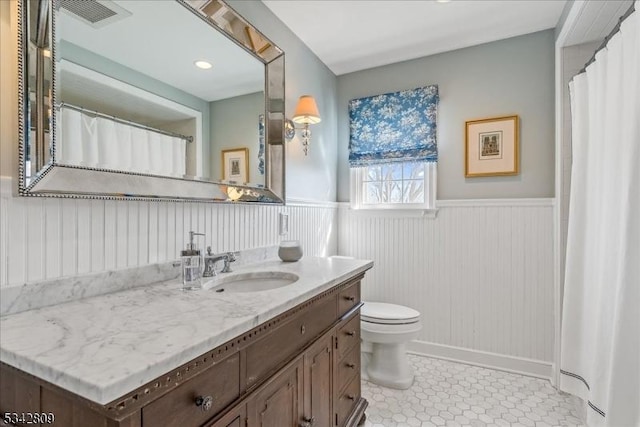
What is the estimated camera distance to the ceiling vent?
1.04m

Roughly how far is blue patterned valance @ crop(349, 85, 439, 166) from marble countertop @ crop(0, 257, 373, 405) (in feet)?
6.00

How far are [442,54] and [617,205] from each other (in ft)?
5.67

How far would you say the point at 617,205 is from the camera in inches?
57.1

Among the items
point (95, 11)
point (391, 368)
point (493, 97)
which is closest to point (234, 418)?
point (95, 11)

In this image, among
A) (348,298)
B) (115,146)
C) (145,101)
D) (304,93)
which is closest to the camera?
(115,146)

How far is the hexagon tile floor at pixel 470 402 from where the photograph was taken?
1823 millimetres

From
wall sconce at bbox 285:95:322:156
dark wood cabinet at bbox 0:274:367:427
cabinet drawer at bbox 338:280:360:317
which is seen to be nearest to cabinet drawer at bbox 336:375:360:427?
dark wood cabinet at bbox 0:274:367:427

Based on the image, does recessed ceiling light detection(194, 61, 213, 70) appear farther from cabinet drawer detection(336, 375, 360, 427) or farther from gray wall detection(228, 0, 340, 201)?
cabinet drawer detection(336, 375, 360, 427)

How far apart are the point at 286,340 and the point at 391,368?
141cm

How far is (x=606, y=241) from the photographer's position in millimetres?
1506

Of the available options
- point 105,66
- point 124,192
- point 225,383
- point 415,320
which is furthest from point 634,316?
point 105,66

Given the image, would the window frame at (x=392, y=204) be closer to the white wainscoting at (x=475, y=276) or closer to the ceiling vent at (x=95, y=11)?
the white wainscoting at (x=475, y=276)

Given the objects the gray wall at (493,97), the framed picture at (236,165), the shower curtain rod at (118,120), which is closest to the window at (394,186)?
the gray wall at (493,97)

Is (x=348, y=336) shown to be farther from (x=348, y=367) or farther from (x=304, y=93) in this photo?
(x=304, y=93)
